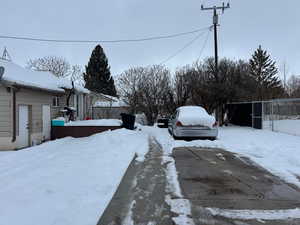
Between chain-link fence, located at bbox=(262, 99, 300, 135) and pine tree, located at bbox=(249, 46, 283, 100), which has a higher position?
Result: pine tree, located at bbox=(249, 46, 283, 100)

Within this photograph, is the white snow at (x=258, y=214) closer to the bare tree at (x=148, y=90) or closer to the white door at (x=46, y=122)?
the white door at (x=46, y=122)

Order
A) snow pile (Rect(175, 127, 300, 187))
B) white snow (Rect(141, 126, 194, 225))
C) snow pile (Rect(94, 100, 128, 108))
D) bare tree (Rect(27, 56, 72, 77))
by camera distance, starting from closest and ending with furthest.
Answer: white snow (Rect(141, 126, 194, 225)) → snow pile (Rect(175, 127, 300, 187)) → snow pile (Rect(94, 100, 128, 108)) → bare tree (Rect(27, 56, 72, 77))

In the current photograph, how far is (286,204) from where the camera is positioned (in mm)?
4652

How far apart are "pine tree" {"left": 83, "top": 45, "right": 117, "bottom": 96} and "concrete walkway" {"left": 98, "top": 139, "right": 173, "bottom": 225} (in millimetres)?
42578

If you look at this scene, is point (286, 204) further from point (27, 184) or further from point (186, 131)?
point (186, 131)

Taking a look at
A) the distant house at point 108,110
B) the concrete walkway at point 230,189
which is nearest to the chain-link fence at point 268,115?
the concrete walkway at point 230,189

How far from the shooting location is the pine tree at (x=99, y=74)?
4868 cm

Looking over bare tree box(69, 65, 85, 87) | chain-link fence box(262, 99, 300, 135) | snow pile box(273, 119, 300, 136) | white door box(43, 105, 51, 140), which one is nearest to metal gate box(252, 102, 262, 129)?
chain-link fence box(262, 99, 300, 135)

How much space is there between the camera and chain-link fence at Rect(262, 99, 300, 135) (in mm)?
17703

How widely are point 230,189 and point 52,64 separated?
4244cm

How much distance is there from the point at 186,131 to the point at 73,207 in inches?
338

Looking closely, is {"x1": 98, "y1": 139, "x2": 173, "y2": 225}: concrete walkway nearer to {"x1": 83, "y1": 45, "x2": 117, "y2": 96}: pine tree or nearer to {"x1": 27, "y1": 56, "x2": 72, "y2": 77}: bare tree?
{"x1": 27, "y1": 56, "x2": 72, "y2": 77}: bare tree

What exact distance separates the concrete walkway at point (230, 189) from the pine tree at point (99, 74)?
137 feet

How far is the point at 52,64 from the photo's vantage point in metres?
43.2
